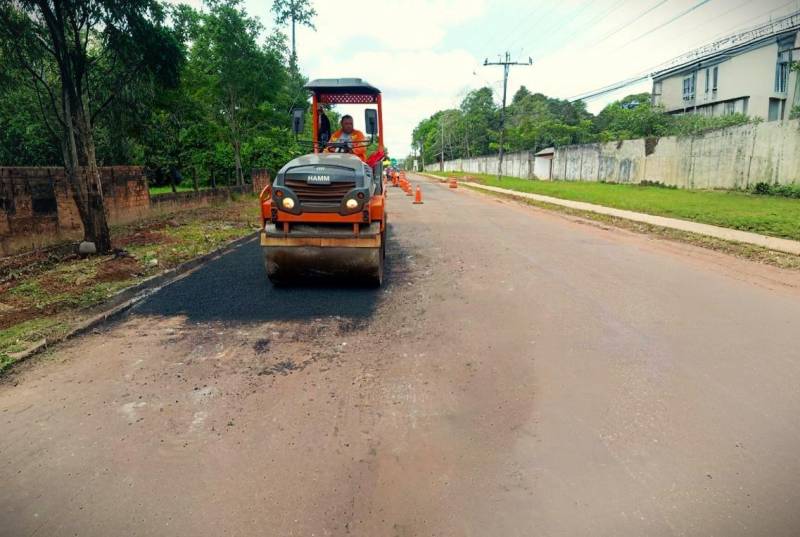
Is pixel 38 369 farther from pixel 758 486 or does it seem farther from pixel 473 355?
pixel 758 486

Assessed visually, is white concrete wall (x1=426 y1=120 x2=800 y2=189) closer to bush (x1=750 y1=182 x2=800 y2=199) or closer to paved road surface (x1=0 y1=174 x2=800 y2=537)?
bush (x1=750 y1=182 x2=800 y2=199)

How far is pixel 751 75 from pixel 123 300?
5328cm

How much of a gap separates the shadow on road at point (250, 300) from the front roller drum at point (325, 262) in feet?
0.83

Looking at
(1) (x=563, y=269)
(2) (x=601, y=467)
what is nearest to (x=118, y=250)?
(1) (x=563, y=269)

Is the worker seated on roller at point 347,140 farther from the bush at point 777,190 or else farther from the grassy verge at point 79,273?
the bush at point 777,190

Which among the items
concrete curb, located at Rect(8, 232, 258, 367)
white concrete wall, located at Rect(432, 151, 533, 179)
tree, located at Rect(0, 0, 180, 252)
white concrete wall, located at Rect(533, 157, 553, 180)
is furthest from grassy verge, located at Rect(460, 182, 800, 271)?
white concrete wall, located at Rect(432, 151, 533, 179)

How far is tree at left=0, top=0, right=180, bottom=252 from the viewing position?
7828 mm

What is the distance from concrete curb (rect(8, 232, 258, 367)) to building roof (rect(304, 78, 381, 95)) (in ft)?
11.9

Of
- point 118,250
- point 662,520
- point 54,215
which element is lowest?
point 662,520

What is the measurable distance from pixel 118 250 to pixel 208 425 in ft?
22.5

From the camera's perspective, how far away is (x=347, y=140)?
8531 millimetres

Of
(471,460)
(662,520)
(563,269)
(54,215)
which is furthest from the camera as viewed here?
(54,215)

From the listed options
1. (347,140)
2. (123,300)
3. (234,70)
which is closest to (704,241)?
(347,140)

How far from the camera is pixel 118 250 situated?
8.90m
